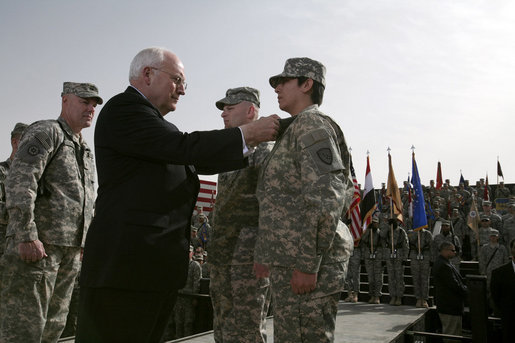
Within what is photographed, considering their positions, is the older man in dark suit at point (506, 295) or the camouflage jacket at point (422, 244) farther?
the camouflage jacket at point (422, 244)

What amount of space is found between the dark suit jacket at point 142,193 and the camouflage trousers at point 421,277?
9.94 m

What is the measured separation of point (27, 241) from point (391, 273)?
972 centimetres

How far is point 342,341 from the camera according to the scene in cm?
527

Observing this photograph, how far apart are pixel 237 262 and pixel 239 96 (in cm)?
129

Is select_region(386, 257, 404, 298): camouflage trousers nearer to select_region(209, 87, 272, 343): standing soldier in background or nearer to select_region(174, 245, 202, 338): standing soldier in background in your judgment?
select_region(174, 245, 202, 338): standing soldier in background

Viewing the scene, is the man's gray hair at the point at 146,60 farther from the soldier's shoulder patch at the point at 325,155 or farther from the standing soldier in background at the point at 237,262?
the standing soldier in background at the point at 237,262

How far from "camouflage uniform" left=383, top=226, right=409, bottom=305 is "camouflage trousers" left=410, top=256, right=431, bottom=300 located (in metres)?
0.32

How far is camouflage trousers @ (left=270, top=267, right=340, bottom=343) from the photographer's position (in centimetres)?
211

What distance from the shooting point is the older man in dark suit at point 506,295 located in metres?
6.03

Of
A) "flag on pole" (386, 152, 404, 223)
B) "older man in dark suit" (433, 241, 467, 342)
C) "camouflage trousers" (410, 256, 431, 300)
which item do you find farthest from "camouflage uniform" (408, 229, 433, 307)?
"older man in dark suit" (433, 241, 467, 342)

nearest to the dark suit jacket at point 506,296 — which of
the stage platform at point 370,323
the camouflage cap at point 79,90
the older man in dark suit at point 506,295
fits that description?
the older man in dark suit at point 506,295

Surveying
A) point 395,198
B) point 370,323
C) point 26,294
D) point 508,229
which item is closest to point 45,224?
point 26,294

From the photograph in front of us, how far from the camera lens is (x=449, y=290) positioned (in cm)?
754

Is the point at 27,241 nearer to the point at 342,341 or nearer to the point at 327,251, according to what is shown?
the point at 327,251
